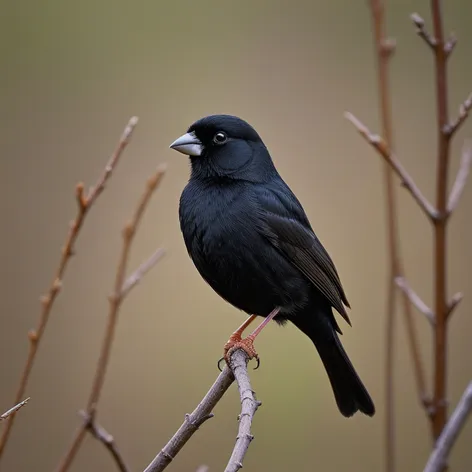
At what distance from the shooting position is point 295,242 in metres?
4.01

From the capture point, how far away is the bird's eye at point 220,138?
4.18m

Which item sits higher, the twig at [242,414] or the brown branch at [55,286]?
the brown branch at [55,286]

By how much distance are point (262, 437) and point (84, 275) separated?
72.1 inches

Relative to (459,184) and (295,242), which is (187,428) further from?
(295,242)

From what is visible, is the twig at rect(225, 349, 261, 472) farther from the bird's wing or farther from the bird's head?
the bird's head

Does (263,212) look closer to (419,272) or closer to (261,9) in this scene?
(419,272)

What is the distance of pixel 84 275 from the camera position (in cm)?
656

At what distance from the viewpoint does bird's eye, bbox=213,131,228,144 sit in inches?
164

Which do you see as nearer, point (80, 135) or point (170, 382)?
point (170, 382)

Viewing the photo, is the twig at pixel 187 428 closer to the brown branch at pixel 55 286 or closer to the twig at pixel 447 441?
the brown branch at pixel 55 286

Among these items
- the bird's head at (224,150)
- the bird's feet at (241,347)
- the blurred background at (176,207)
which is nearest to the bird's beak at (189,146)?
the bird's head at (224,150)

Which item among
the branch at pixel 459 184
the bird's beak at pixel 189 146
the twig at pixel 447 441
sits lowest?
the twig at pixel 447 441

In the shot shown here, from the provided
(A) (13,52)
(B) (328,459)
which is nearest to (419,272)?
(B) (328,459)

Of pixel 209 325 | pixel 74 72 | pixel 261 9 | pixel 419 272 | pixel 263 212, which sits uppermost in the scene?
pixel 261 9
